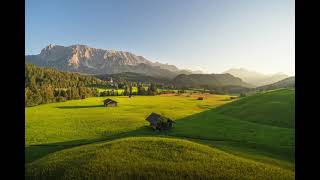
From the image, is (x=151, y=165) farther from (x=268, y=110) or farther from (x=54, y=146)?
(x=268, y=110)

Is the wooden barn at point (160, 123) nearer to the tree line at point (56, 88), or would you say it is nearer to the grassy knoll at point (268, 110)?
the grassy knoll at point (268, 110)

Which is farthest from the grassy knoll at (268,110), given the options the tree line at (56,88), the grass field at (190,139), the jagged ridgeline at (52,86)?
the jagged ridgeline at (52,86)

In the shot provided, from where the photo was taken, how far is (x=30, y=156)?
34375 millimetres

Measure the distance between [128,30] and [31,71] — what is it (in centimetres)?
4490

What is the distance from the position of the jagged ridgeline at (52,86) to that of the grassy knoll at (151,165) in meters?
76.3

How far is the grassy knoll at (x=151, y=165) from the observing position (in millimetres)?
20827

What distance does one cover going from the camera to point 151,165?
Answer: 2222 centimetres

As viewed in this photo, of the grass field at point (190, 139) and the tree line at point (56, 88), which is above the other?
the tree line at point (56, 88)

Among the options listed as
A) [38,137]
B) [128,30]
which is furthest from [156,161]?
[128,30]

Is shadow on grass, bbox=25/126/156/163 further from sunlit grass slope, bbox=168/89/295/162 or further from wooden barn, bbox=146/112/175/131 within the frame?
sunlit grass slope, bbox=168/89/295/162

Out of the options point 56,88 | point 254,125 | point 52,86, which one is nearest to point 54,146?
point 254,125

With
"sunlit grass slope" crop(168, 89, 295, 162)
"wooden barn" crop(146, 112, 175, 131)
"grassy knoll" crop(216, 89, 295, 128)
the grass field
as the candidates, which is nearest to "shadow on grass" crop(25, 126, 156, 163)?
the grass field

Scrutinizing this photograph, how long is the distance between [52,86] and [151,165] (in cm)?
10140
